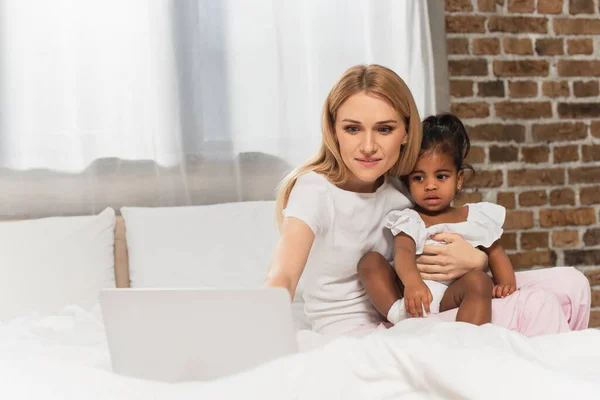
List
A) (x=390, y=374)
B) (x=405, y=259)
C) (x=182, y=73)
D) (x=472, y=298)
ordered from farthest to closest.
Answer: (x=182, y=73), (x=405, y=259), (x=472, y=298), (x=390, y=374)

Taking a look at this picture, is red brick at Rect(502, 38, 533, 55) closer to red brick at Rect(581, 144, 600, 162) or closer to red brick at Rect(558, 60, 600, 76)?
red brick at Rect(558, 60, 600, 76)

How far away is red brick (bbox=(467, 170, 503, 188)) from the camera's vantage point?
275cm

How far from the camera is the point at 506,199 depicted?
9.12ft

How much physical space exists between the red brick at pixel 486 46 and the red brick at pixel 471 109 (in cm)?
21

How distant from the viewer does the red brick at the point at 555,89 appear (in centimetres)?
280

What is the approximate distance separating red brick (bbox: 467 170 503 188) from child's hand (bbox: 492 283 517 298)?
1.14 meters

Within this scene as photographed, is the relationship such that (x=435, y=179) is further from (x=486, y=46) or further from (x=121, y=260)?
(x=486, y=46)

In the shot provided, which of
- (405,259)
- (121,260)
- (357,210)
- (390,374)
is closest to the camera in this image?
(390,374)

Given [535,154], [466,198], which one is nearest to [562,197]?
[535,154]

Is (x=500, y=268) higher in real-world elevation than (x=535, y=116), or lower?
lower

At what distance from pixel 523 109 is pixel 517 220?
458 millimetres

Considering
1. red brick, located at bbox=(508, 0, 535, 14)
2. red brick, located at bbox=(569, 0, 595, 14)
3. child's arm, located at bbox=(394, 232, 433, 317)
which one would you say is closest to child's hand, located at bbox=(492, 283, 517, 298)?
child's arm, located at bbox=(394, 232, 433, 317)

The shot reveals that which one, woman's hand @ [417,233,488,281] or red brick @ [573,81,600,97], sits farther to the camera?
red brick @ [573,81,600,97]

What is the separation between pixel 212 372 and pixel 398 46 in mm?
1898
